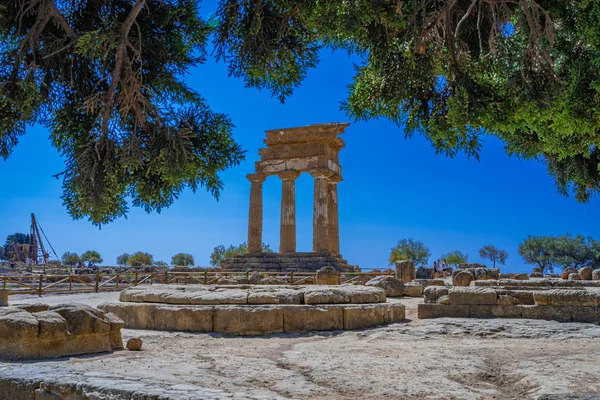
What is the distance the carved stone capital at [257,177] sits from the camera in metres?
33.0

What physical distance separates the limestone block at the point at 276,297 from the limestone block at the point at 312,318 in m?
0.29

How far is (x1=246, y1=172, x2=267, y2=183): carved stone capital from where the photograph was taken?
108 feet

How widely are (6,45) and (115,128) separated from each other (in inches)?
91.5

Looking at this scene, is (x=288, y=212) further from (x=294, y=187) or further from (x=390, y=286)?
(x=390, y=286)

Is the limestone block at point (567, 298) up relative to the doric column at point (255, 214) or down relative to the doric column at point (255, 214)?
down

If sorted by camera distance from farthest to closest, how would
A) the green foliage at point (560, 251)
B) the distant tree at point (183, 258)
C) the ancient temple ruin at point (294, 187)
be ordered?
the distant tree at point (183, 258) → the green foliage at point (560, 251) → the ancient temple ruin at point (294, 187)

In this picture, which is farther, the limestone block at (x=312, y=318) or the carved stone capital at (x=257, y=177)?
the carved stone capital at (x=257, y=177)

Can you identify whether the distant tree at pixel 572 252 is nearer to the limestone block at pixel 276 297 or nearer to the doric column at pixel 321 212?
the doric column at pixel 321 212

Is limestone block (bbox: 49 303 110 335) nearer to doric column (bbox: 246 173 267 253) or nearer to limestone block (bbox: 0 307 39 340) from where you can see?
limestone block (bbox: 0 307 39 340)

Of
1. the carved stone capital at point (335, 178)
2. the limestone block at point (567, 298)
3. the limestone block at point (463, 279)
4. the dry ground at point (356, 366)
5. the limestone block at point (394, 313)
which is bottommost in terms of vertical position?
the dry ground at point (356, 366)


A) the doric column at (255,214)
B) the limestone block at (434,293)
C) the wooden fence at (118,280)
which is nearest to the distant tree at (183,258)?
the doric column at (255,214)

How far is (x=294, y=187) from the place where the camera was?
32.8 meters

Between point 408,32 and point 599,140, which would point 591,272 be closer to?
point 599,140

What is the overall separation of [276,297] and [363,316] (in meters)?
1.63
